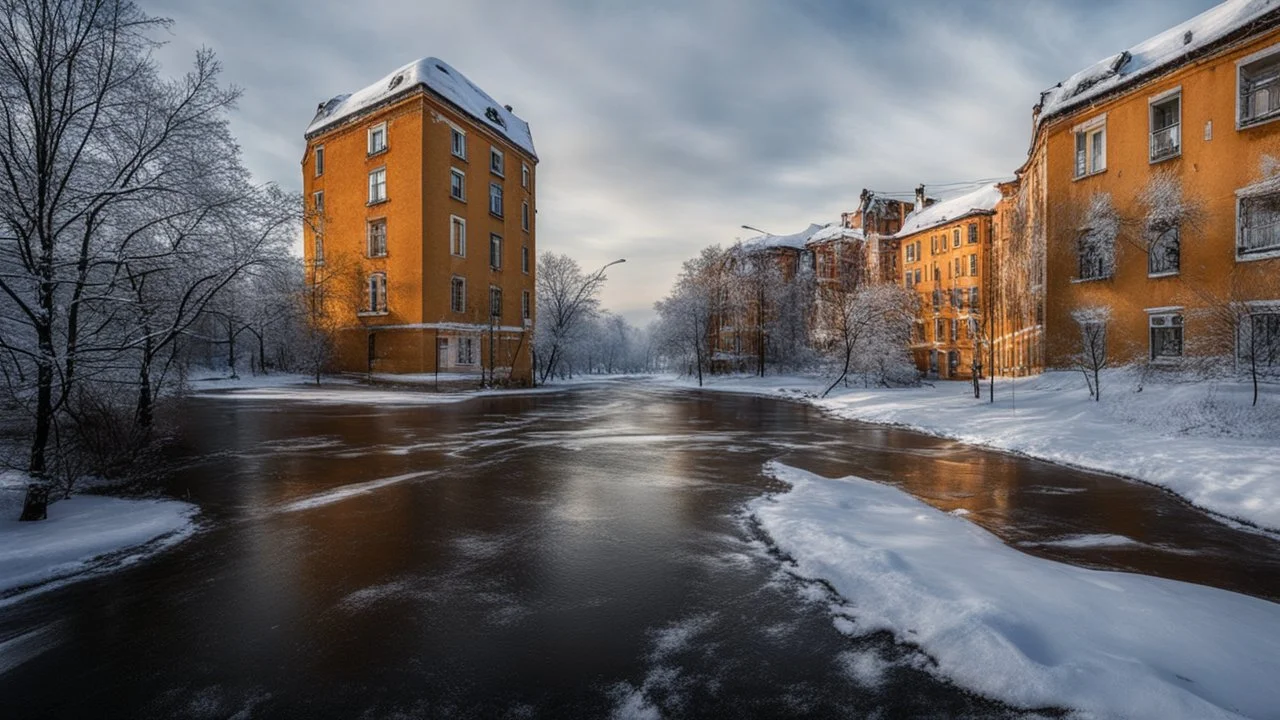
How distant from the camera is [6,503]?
255 inches

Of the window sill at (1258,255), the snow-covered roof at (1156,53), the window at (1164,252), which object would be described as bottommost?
the window sill at (1258,255)

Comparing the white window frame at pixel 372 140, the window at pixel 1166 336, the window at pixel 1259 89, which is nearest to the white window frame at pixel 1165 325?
the window at pixel 1166 336

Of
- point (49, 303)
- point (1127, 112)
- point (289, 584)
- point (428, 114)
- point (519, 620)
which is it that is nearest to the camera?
point (519, 620)

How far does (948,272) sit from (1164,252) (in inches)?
1329

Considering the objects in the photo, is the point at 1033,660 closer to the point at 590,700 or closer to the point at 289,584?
the point at 590,700

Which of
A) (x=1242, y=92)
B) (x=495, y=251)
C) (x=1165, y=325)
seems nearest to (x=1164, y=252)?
(x=1165, y=325)

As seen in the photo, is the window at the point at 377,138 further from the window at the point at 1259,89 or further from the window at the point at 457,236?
the window at the point at 1259,89

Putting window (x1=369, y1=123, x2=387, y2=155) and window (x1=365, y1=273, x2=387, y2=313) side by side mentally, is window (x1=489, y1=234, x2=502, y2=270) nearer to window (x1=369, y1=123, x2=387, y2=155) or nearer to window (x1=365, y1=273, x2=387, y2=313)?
window (x1=365, y1=273, x2=387, y2=313)

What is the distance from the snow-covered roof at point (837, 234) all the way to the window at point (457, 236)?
4293 centimetres

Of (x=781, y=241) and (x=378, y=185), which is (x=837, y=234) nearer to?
(x=781, y=241)

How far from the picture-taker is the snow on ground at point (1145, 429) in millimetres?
7879

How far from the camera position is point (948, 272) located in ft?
165

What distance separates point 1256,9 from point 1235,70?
5.45ft

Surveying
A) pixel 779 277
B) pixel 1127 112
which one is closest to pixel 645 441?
pixel 1127 112
